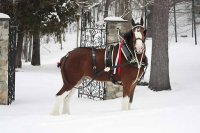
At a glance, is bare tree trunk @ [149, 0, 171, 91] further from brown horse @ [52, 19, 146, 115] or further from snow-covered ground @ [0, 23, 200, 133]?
brown horse @ [52, 19, 146, 115]

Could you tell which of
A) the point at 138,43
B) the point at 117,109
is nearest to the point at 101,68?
the point at 138,43

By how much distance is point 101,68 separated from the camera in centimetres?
870

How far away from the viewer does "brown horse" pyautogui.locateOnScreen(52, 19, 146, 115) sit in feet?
27.2

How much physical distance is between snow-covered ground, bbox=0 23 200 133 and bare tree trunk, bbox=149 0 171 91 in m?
0.34

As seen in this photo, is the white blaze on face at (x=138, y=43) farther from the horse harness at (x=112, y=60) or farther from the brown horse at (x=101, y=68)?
the horse harness at (x=112, y=60)

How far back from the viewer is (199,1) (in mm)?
25125

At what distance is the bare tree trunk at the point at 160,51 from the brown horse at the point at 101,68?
367cm

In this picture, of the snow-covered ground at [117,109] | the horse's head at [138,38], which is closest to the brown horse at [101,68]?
the horse's head at [138,38]

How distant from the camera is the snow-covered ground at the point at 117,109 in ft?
22.4

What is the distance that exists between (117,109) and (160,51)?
323cm

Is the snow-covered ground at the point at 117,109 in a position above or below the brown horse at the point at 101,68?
below

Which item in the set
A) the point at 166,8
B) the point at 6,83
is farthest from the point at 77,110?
the point at 166,8

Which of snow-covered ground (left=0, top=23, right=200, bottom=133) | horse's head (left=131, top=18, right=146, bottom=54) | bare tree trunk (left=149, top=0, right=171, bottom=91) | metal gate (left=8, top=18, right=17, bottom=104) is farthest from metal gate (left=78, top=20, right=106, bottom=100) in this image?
horse's head (left=131, top=18, right=146, bottom=54)

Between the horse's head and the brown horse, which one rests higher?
the horse's head
